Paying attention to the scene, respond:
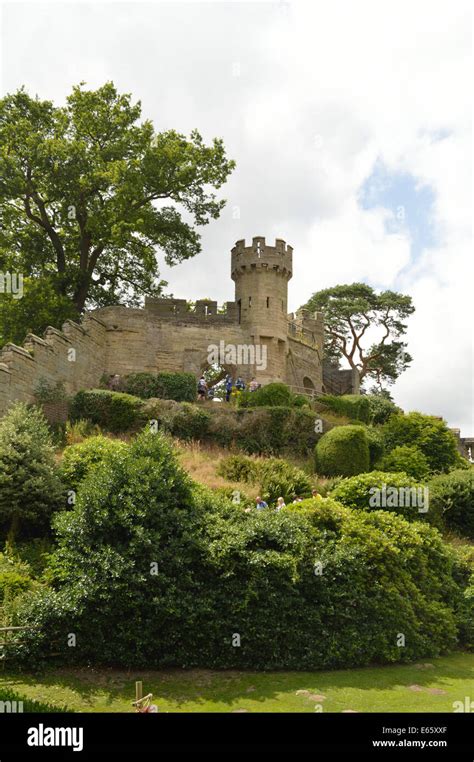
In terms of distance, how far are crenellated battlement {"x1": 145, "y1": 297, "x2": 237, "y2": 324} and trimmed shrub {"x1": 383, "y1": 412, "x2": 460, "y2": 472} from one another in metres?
10.7

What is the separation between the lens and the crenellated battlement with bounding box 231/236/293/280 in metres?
36.6

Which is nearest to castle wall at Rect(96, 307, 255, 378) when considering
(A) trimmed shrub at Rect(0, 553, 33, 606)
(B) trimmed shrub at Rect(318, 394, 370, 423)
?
(B) trimmed shrub at Rect(318, 394, 370, 423)

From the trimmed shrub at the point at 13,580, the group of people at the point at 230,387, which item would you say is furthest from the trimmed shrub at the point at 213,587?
the group of people at the point at 230,387

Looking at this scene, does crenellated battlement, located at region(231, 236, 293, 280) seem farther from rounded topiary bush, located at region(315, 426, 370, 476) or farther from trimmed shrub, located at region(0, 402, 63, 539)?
trimmed shrub, located at region(0, 402, 63, 539)

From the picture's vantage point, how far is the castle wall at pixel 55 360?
25.4 meters

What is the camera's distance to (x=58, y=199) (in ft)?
108

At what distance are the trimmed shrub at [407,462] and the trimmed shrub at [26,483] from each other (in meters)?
12.7

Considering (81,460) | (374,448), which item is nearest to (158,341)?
(374,448)

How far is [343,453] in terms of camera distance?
2542 cm

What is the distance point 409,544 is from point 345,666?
329 centimetres

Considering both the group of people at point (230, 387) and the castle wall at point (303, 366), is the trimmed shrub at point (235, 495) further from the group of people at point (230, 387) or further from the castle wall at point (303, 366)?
the castle wall at point (303, 366)

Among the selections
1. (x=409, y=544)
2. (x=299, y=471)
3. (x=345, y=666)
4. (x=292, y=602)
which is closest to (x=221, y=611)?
(x=292, y=602)
